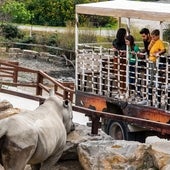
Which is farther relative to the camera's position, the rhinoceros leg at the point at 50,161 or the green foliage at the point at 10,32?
the green foliage at the point at 10,32

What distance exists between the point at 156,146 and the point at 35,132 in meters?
1.72

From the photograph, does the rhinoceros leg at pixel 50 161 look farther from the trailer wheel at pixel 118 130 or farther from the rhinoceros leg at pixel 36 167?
the trailer wheel at pixel 118 130

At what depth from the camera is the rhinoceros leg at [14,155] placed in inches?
371

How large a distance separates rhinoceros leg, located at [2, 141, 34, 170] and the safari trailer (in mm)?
5041

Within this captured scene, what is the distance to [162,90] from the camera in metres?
15.2

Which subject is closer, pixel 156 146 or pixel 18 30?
pixel 156 146

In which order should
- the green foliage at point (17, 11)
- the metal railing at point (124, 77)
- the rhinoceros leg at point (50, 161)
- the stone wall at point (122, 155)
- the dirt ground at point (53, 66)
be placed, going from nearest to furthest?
the stone wall at point (122, 155)
the rhinoceros leg at point (50, 161)
the metal railing at point (124, 77)
the dirt ground at point (53, 66)
the green foliage at point (17, 11)

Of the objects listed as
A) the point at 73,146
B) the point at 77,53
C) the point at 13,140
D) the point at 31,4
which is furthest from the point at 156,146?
the point at 31,4

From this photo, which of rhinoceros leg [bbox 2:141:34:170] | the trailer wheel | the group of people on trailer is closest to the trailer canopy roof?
the group of people on trailer

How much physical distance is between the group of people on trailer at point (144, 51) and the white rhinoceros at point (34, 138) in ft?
15.6

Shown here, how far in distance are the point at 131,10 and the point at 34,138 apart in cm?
707

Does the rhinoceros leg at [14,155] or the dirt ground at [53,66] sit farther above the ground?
the rhinoceros leg at [14,155]

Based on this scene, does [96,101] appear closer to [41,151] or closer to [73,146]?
[73,146]

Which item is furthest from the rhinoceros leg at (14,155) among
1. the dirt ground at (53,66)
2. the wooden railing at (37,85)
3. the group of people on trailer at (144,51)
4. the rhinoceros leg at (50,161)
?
the dirt ground at (53,66)
